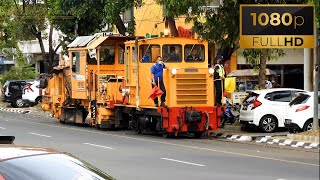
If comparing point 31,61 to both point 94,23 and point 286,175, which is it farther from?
point 286,175

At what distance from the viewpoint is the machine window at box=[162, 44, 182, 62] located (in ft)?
76.9

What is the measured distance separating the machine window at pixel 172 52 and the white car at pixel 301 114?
13.3 feet

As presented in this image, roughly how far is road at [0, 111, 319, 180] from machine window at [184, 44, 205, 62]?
2.86 meters

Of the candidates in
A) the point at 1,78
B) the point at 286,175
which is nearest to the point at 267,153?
the point at 286,175

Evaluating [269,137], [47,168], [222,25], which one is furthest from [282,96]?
[47,168]

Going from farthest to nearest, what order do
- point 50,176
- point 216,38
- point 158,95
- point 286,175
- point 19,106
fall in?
1. point 19,106
2. point 216,38
3. point 158,95
4. point 286,175
5. point 50,176

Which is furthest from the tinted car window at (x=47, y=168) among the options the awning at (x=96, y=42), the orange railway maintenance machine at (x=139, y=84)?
the awning at (x=96, y=42)

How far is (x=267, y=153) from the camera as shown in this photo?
18094 mm

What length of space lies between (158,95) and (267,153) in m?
5.46

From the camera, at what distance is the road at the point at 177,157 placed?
46.0ft

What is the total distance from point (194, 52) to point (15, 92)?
2515 cm

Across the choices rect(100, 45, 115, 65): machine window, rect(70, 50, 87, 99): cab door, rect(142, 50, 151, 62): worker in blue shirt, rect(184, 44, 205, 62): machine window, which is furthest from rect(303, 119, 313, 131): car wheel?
rect(70, 50, 87, 99): cab door

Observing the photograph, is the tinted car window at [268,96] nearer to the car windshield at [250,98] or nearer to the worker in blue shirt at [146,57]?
the car windshield at [250,98]

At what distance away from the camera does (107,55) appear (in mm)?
27344
